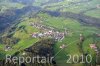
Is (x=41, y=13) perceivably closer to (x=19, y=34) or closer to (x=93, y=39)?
(x=19, y=34)

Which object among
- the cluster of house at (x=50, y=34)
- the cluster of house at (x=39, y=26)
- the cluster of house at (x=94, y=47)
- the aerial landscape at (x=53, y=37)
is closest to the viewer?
the aerial landscape at (x=53, y=37)

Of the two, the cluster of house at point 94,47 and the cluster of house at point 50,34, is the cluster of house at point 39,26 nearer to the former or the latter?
the cluster of house at point 50,34

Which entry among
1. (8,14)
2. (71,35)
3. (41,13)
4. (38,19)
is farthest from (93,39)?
(8,14)

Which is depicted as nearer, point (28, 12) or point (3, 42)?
point (3, 42)

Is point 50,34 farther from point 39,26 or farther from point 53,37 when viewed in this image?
point 39,26

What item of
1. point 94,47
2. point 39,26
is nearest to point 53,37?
point 94,47

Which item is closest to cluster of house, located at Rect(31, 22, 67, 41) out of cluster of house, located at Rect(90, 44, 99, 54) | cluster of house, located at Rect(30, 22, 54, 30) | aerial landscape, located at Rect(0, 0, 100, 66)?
aerial landscape, located at Rect(0, 0, 100, 66)

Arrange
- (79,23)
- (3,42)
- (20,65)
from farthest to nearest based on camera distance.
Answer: (79,23) → (3,42) → (20,65)

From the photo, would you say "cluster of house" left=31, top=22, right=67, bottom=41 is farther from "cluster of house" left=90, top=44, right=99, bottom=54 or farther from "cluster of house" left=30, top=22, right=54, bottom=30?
→ "cluster of house" left=90, top=44, right=99, bottom=54

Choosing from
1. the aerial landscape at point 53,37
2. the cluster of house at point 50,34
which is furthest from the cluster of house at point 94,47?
the cluster of house at point 50,34
